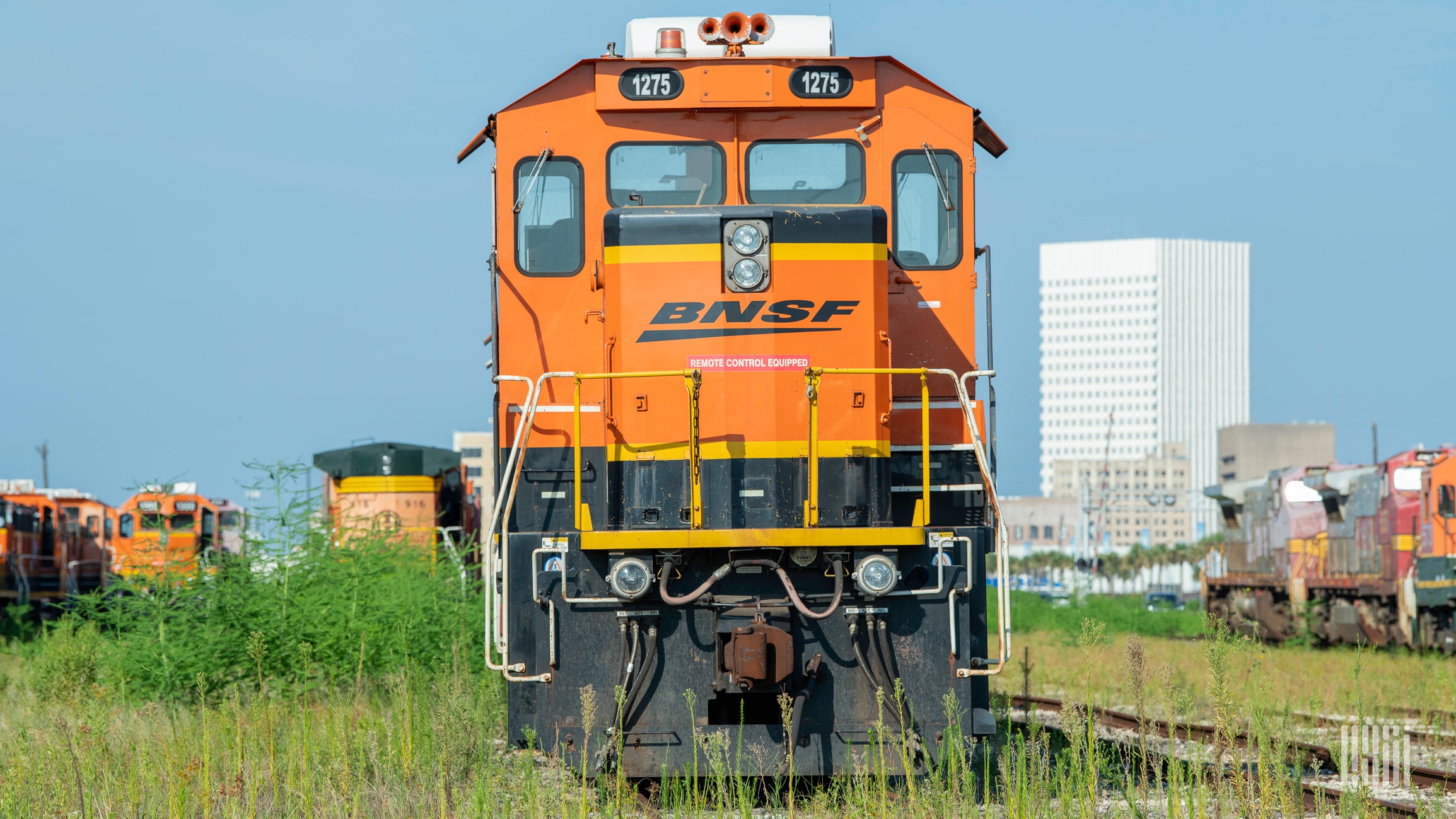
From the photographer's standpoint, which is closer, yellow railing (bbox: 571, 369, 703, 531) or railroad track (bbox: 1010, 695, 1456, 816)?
yellow railing (bbox: 571, 369, 703, 531)

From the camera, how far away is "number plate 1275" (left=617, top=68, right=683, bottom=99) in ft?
26.6

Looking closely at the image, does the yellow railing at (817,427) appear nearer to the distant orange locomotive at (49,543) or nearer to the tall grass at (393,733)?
the tall grass at (393,733)

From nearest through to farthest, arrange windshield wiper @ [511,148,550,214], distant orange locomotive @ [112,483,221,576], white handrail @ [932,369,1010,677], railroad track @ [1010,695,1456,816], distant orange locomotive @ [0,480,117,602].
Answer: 1. white handrail @ [932,369,1010,677]
2. railroad track @ [1010,695,1456,816]
3. windshield wiper @ [511,148,550,214]
4. distant orange locomotive @ [112,483,221,576]
5. distant orange locomotive @ [0,480,117,602]

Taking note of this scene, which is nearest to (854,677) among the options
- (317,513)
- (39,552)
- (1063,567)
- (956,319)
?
(956,319)

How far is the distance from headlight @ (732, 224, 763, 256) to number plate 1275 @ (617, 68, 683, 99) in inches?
46.7

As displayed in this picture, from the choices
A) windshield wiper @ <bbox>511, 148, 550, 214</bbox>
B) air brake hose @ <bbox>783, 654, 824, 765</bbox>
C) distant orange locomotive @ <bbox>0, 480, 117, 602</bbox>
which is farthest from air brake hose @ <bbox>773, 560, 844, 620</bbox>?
distant orange locomotive @ <bbox>0, 480, 117, 602</bbox>

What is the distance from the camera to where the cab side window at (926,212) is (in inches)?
321

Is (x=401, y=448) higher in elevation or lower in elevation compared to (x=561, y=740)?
higher

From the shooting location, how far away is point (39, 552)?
29016 millimetres

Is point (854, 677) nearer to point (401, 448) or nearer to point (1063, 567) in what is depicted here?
point (401, 448)

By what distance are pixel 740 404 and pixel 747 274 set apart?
2.26 ft

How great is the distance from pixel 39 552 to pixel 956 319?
2635 centimetres

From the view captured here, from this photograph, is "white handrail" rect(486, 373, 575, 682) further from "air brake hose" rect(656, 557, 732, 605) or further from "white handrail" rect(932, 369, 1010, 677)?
"white handrail" rect(932, 369, 1010, 677)

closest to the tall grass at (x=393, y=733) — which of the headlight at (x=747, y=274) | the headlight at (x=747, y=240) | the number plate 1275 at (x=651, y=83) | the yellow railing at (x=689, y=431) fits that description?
the yellow railing at (x=689, y=431)
